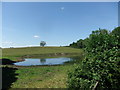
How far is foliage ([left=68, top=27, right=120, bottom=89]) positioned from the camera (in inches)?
213

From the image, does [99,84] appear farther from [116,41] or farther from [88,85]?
[116,41]

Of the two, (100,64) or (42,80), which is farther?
(42,80)

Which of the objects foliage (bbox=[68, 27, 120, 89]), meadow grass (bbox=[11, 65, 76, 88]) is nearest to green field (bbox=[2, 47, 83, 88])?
meadow grass (bbox=[11, 65, 76, 88])

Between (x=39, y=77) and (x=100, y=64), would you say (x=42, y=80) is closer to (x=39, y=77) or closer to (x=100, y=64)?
(x=39, y=77)

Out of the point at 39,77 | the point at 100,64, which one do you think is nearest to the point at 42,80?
the point at 39,77

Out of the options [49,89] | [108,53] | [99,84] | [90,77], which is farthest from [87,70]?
[49,89]

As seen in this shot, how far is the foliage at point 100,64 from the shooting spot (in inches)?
213

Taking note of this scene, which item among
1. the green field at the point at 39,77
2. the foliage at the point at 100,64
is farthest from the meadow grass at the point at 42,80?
the foliage at the point at 100,64

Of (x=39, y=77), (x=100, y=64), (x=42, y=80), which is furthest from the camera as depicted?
(x=39, y=77)

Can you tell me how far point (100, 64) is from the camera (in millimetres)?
5484

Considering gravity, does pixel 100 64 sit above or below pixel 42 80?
above

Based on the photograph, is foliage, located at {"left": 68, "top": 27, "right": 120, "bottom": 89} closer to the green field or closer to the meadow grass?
the green field

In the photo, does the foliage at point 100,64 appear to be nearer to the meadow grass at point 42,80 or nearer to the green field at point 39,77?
the green field at point 39,77

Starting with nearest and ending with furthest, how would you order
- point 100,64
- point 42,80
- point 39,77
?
point 100,64 < point 42,80 < point 39,77
